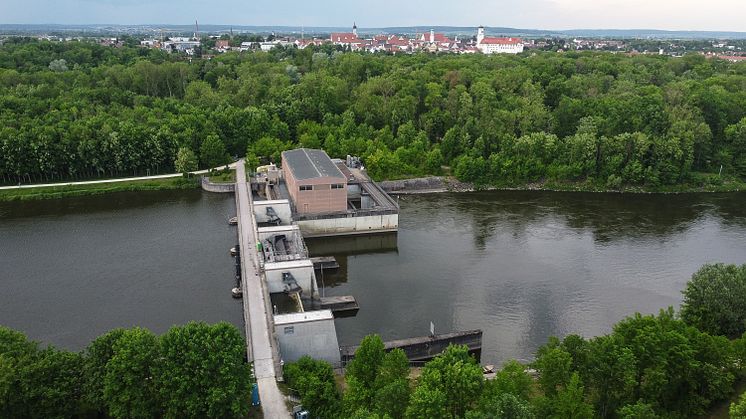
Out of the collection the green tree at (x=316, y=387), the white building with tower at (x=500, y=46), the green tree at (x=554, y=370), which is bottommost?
the green tree at (x=316, y=387)

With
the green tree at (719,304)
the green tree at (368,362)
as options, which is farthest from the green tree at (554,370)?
the green tree at (719,304)

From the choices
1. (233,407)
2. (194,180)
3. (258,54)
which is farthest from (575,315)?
(258,54)

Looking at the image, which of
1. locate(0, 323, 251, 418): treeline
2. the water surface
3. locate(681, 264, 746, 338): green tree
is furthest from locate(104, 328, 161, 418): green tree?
locate(681, 264, 746, 338): green tree

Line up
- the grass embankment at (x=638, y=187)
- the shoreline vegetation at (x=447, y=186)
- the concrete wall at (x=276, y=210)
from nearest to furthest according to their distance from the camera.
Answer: the concrete wall at (x=276, y=210)
the shoreline vegetation at (x=447, y=186)
the grass embankment at (x=638, y=187)

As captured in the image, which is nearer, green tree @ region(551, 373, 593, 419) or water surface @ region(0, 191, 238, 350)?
green tree @ region(551, 373, 593, 419)

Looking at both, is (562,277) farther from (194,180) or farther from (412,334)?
(194,180)

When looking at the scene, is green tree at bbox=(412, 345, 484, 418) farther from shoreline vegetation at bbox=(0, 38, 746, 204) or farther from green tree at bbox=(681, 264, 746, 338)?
shoreline vegetation at bbox=(0, 38, 746, 204)

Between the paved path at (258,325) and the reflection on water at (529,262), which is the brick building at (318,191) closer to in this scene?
the reflection on water at (529,262)
